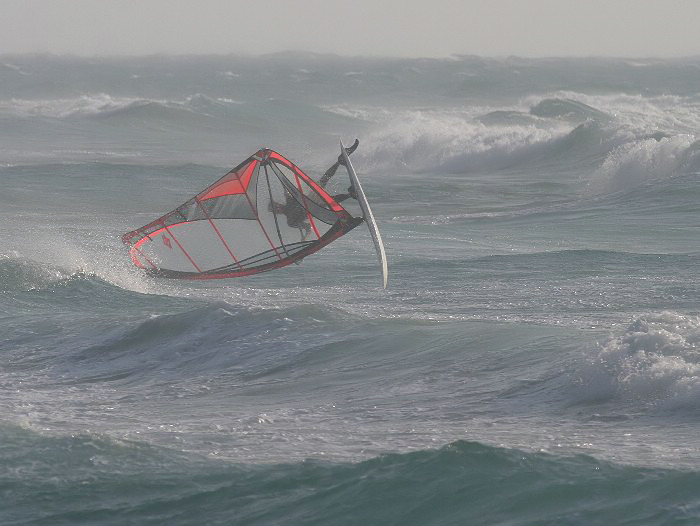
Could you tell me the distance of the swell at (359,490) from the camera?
605 centimetres

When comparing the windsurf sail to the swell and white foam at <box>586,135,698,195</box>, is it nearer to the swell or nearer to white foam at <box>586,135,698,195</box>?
the swell

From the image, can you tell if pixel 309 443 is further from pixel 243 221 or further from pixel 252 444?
pixel 243 221

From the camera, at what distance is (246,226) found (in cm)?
1304

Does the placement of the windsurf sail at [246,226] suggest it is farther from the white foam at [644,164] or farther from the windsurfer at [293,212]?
the white foam at [644,164]

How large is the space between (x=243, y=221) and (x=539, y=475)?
23.6 ft

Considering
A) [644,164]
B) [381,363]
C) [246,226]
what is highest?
[644,164]

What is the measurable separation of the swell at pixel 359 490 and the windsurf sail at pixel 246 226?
566 cm

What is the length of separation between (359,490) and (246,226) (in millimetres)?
6936

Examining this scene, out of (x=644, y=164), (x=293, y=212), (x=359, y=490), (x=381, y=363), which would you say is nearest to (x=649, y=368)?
(x=381, y=363)

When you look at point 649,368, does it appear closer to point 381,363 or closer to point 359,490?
point 381,363

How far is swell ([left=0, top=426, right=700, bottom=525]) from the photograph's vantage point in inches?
238

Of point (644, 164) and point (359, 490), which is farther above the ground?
point (644, 164)

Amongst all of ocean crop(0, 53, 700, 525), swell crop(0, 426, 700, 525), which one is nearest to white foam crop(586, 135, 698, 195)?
ocean crop(0, 53, 700, 525)

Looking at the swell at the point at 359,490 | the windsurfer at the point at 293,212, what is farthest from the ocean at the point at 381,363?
the windsurfer at the point at 293,212
